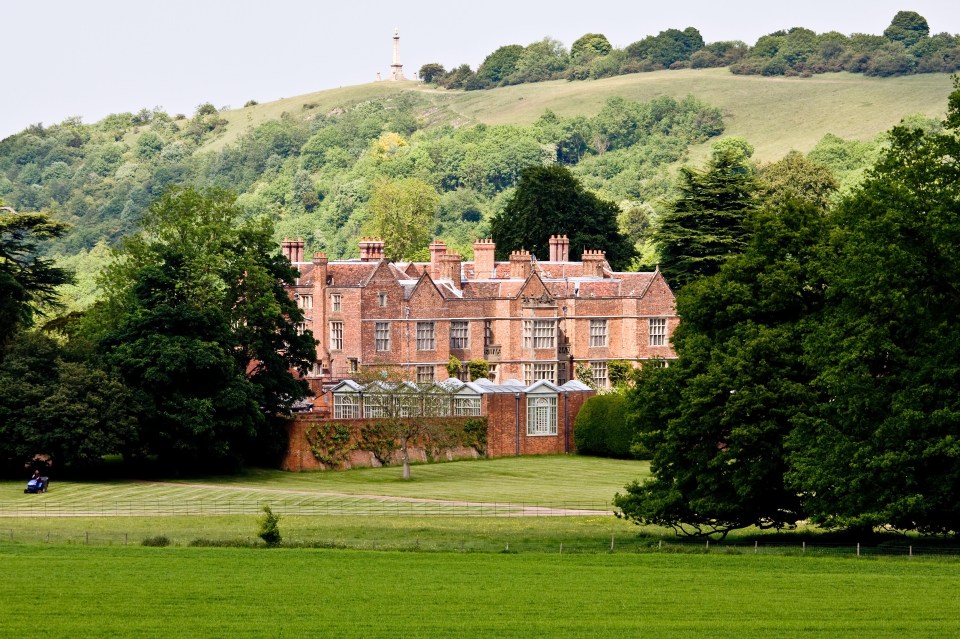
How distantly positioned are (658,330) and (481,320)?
379 inches

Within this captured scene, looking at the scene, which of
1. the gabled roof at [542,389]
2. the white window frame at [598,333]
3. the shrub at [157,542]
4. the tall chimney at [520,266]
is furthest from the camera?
the tall chimney at [520,266]

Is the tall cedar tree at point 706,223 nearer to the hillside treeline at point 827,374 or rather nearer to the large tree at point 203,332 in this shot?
the large tree at point 203,332

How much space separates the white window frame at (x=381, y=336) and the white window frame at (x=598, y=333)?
11.0 meters

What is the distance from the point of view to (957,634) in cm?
3559

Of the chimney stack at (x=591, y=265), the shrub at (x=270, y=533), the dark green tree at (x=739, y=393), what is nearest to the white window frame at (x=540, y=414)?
the chimney stack at (x=591, y=265)

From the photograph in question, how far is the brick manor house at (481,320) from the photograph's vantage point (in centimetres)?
9750

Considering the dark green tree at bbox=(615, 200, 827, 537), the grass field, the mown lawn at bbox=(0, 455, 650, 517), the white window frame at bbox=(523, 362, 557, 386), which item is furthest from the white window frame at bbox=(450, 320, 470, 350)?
the dark green tree at bbox=(615, 200, 827, 537)

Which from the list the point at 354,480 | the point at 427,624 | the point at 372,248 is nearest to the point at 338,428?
the point at 354,480

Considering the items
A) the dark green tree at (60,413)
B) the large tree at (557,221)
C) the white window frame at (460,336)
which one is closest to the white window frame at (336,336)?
the white window frame at (460,336)

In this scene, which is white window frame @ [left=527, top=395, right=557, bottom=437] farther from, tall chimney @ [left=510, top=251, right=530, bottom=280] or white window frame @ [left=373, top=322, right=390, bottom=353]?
tall chimney @ [left=510, top=251, right=530, bottom=280]

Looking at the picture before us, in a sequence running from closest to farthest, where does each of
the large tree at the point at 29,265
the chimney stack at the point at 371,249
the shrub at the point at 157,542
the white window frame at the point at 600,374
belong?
the shrub at the point at 157,542
the large tree at the point at 29,265
the white window frame at the point at 600,374
the chimney stack at the point at 371,249

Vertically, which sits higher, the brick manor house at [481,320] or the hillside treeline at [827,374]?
→ the brick manor house at [481,320]

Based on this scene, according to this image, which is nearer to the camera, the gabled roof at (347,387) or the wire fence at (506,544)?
the wire fence at (506,544)

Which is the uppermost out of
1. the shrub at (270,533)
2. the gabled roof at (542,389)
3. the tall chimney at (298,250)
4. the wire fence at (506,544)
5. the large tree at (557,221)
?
the large tree at (557,221)
